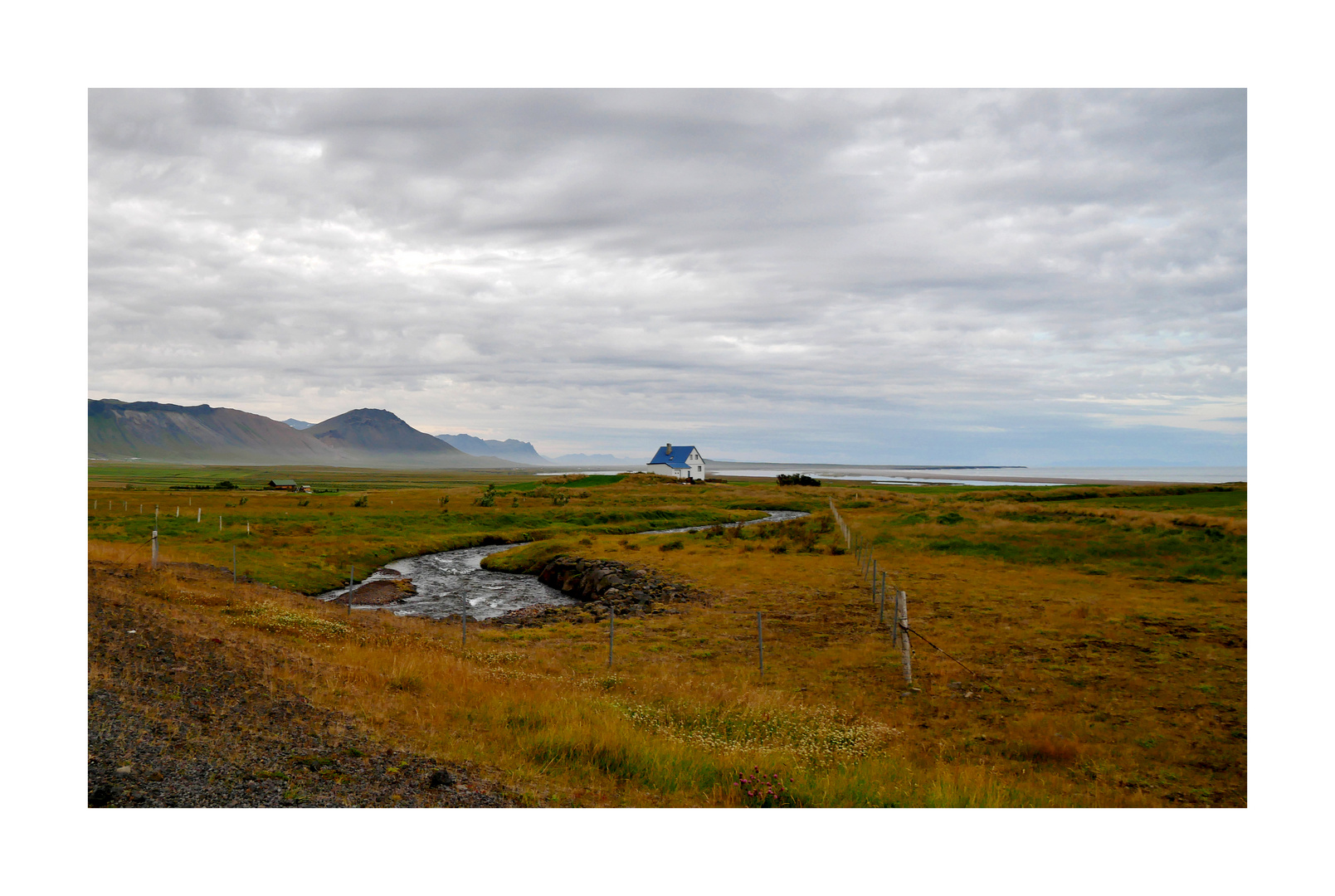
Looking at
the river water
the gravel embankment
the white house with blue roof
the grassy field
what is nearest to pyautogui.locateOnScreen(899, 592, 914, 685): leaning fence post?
the grassy field

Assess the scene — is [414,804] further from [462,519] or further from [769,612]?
[462,519]

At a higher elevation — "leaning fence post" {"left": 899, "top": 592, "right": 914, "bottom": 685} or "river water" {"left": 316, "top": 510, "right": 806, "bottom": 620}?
"leaning fence post" {"left": 899, "top": 592, "right": 914, "bottom": 685}

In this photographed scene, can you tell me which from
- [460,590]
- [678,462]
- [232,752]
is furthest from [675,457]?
[232,752]

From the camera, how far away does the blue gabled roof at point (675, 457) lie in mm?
158500

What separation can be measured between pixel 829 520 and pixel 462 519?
3768cm

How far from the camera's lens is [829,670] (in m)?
20.6

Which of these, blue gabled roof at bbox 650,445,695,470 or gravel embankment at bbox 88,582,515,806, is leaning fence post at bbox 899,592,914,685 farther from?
blue gabled roof at bbox 650,445,695,470

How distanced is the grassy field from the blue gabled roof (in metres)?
109

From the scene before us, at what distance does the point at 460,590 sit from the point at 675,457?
400ft

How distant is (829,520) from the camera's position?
199 feet

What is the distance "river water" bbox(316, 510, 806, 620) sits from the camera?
34.8 meters

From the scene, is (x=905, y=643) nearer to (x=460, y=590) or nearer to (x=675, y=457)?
(x=460, y=590)

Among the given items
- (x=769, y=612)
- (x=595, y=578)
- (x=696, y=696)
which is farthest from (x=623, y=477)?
(x=696, y=696)

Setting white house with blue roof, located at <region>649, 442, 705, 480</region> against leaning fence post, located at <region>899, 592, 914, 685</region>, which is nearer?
leaning fence post, located at <region>899, 592, 914, 685</region>
